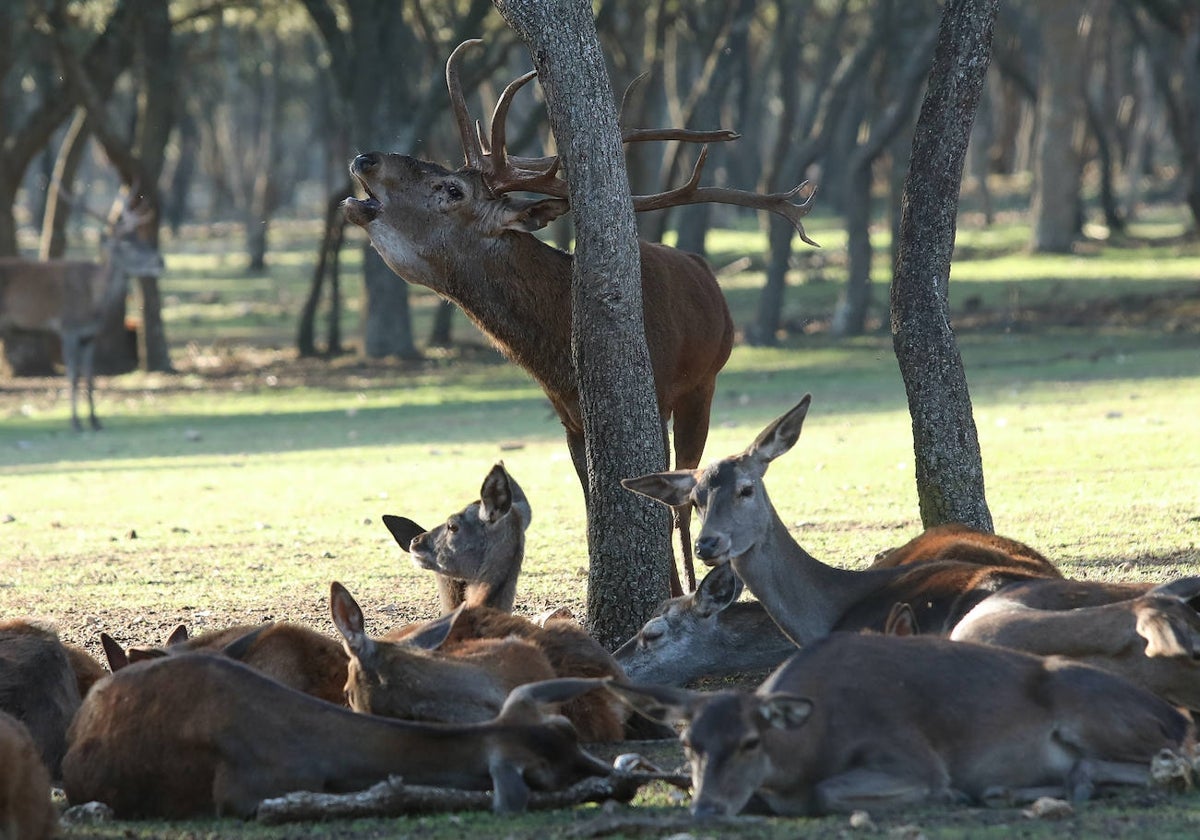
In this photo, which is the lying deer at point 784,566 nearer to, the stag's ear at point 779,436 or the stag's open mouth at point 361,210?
the stag's ear at point 779,436

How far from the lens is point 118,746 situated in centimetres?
535

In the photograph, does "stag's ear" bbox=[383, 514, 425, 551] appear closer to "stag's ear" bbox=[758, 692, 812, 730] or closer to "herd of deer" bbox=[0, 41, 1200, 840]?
"herd of deer" bbox=[0, 41, 1200, 840]

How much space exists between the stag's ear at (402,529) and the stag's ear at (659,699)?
11.4 ft

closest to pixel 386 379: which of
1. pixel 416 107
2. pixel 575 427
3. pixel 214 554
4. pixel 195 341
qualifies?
pixel 416 107

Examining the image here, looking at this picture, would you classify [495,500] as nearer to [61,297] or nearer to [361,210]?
[361,210]

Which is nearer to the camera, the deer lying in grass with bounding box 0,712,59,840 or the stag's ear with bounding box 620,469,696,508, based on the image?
the deer lying in grass with bounding box 0,712,59,840

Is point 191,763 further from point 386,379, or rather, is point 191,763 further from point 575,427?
point 386,379

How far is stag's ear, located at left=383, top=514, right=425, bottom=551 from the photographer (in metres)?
8.33

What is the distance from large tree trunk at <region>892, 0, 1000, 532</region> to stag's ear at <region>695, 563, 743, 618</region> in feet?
5.31

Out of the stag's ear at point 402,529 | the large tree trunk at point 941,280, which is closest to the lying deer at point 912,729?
the large tree trunk at point 941,280

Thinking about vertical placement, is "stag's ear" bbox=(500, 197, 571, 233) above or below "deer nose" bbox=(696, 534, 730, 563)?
above

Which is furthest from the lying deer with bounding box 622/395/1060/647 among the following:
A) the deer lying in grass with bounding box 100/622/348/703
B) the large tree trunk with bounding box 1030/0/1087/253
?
the large tree trunk with bounding box 1030/0/1087/253

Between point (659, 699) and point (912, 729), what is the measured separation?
0.76m

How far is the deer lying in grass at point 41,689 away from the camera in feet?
20.0
